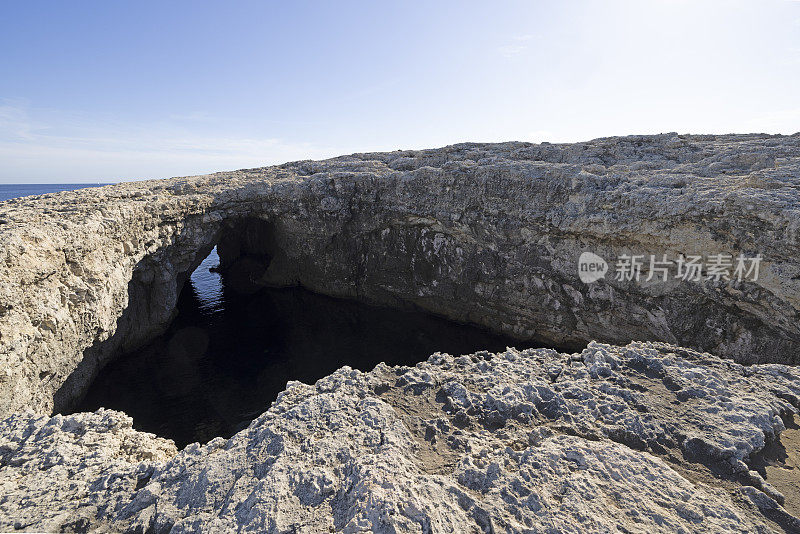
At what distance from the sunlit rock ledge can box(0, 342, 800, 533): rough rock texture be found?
0.10 ft

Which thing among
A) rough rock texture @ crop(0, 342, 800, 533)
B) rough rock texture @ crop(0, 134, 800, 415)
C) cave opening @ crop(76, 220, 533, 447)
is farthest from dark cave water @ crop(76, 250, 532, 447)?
rough rock texture @ crop(0, 342, 800, 533)

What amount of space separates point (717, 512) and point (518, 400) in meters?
2.69

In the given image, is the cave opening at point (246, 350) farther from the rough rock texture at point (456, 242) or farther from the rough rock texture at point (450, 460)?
the rough rock texture at point (450, 460)

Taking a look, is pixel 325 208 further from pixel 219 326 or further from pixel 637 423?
pixel 637 423

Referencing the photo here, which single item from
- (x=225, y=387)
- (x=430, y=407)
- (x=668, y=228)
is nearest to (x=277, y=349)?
(x=225, y=387)

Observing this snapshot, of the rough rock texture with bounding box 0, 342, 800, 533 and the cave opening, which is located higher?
the rough rock texture with bounding box 0, 342, 800, 533

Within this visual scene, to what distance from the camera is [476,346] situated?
1781cm

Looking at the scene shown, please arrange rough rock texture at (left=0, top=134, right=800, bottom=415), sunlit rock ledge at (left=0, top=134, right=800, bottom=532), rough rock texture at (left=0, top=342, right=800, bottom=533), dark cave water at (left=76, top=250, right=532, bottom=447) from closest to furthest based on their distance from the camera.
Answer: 1. rough rock texture at (left=0, top=342, right=800, bottom=533)
2. sunlit rock ledge at (left=0, top=134, right=800, bottom=532)
3. rough rock texture at (left=0, top=134, right=800, bottom=415)
4. dark cave water at (left=76, top=250, right=532, bottom=447)

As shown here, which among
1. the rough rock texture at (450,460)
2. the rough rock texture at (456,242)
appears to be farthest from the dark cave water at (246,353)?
the rough rock texture at (450,460)

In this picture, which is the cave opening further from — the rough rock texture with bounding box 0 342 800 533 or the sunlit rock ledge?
the rough rock texture with bounding box 0 342 800 533

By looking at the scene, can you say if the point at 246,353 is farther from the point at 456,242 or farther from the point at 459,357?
the point at 459,357

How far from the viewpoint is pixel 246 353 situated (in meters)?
17.5

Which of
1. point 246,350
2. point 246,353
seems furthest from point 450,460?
point 246,350

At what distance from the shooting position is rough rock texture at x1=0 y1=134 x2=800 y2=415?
36.7 feet
